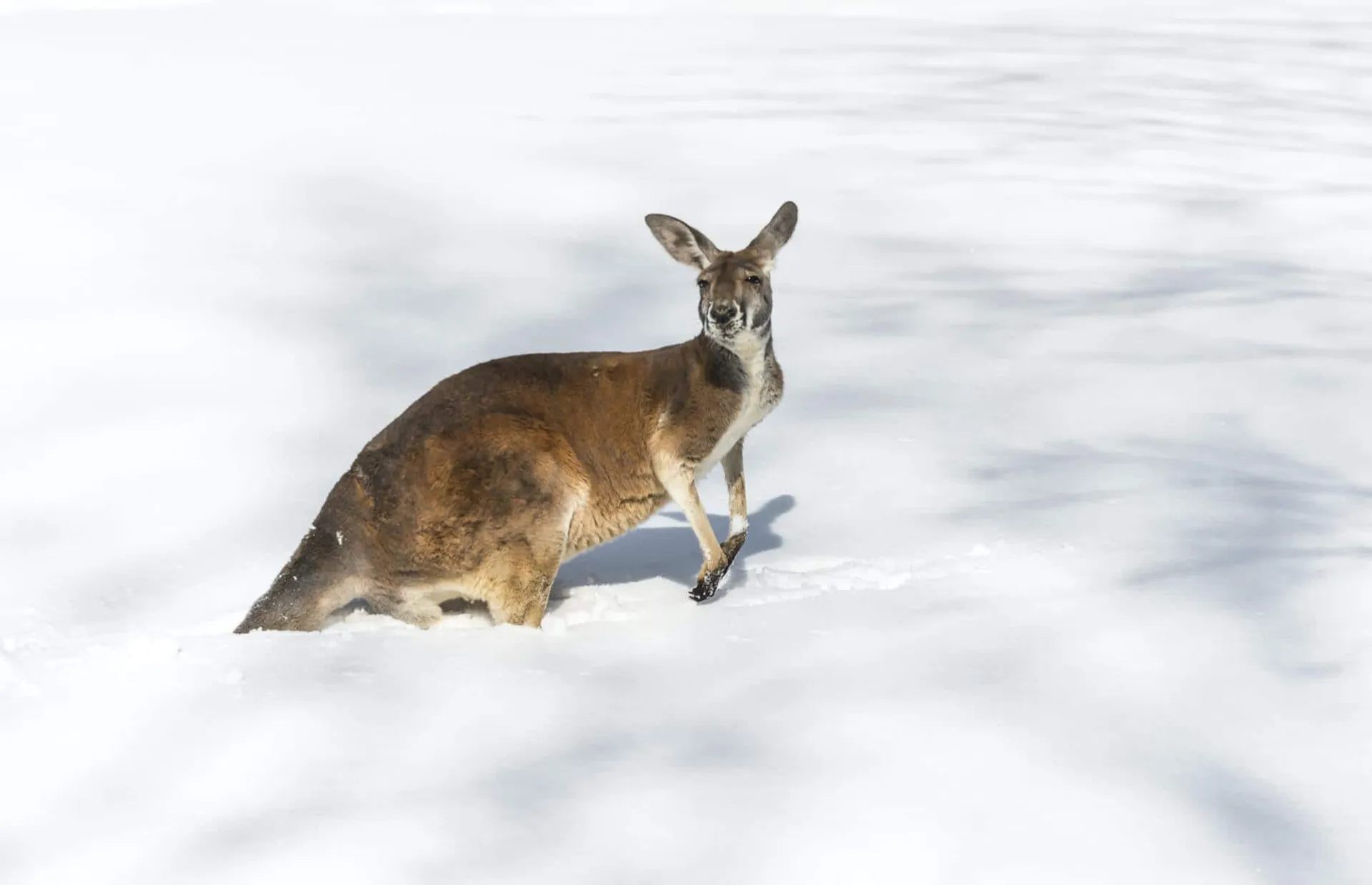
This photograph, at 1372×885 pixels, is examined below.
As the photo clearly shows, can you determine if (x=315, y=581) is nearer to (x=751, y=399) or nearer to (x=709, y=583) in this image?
(x=709, y=583)

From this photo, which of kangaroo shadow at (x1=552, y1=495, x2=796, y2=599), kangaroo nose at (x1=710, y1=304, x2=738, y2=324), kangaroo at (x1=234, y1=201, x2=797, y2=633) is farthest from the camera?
kangaroo shadow at (x1=552, y1=495, x2=796, y2=599)

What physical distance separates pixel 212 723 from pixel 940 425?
10.8 feet

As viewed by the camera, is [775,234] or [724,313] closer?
[724,313]

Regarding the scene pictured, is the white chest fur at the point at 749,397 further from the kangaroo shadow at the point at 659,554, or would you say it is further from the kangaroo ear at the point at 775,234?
the kangaroo shadow at the point at 659,554

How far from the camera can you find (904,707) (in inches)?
138

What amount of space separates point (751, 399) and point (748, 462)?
1.12 metres

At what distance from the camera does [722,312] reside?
→ 15.4 ft

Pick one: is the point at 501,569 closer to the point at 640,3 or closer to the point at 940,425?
the point at 940,425

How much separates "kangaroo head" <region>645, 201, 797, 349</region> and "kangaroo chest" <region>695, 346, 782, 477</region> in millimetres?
78

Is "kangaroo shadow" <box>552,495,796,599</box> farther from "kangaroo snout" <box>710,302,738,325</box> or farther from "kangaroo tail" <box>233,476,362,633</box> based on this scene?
"kangaroo snout" <box>710,302,738,325</box>

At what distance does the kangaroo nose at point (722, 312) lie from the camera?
4.71 meters

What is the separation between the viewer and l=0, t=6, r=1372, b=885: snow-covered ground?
3.10 meters

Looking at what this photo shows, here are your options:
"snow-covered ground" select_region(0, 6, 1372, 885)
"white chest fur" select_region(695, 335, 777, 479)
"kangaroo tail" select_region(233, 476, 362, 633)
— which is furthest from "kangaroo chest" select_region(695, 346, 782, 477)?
"kangaroo tail" select_region(233, 476, 362, 633)

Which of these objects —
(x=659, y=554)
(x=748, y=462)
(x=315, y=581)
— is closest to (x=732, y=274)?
(x=659, y=554)
